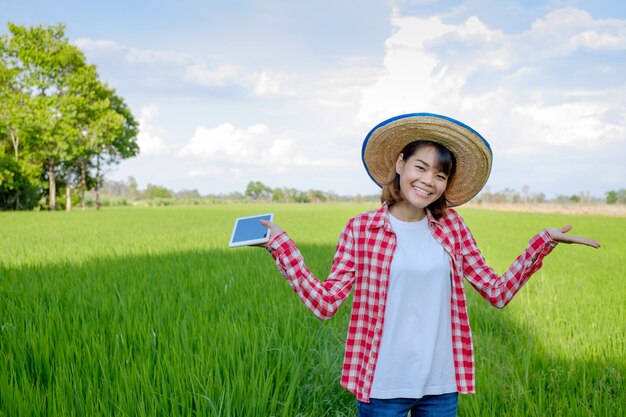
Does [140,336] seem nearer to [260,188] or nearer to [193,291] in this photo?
[193,291]

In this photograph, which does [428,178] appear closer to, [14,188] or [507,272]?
[507,272]

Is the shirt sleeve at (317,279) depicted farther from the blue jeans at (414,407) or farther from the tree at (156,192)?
the tree at (156,192)

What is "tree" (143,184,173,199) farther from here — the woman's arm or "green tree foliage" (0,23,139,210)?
the woman's arm

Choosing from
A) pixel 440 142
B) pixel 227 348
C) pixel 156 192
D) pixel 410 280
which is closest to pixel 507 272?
pixel 410 280

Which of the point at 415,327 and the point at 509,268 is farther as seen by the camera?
the point at 509,268

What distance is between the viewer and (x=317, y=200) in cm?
7588

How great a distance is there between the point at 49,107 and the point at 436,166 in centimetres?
3507

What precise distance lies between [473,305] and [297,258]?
4.13 meters

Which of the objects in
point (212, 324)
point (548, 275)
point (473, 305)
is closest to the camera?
point (212, 324)

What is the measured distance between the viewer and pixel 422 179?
2.04m

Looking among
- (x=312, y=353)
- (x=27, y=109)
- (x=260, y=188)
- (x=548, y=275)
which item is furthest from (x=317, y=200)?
(x=312, y=353)

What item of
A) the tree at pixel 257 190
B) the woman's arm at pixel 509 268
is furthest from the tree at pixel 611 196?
the woman's arm at pixel 509 268

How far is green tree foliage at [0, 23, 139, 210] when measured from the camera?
32562 millimetres

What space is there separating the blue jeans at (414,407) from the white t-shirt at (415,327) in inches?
1.7
